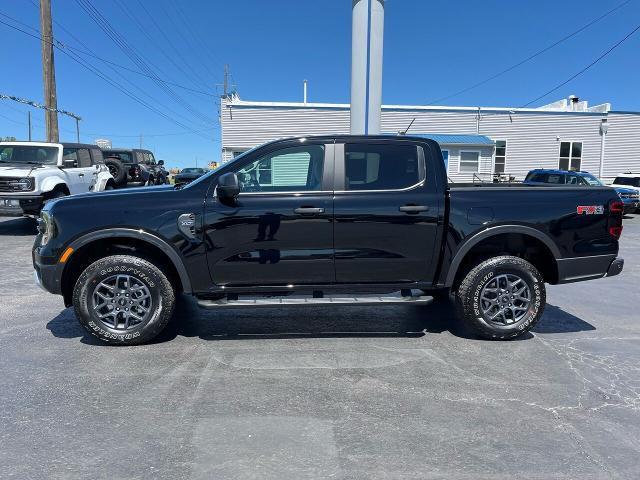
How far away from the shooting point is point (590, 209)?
4891 mm

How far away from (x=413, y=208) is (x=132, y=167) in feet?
56.4

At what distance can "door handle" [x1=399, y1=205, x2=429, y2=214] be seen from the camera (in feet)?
15.3

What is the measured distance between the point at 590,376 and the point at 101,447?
3636mm

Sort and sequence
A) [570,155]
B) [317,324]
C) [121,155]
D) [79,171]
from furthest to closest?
[570,155] < [121,155] < [79,171] < [317,324]

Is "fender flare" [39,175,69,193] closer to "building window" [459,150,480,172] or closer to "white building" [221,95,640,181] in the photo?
"white building" [221,95,640,181]

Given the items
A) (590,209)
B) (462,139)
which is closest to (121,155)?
(462,139)

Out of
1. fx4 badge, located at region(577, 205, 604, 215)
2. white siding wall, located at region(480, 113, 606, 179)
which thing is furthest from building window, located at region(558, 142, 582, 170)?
fx4 badge, located at region(577, 205, 604, 215)

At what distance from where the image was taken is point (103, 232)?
4504 millimetres

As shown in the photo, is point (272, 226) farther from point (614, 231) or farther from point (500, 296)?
point (614, 231)

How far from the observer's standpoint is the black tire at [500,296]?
190 inches

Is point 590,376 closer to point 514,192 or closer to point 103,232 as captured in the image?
point 514,192

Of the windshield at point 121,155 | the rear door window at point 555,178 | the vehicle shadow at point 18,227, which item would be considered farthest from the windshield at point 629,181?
the vehicle shadow at point 18,227

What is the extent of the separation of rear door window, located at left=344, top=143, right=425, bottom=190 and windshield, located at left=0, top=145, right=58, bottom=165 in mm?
10006

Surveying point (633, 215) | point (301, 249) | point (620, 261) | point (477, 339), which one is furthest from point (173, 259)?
point (633, 215)
